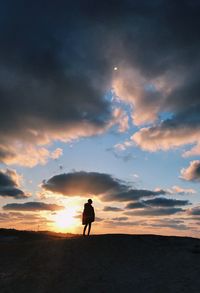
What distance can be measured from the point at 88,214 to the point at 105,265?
243 inches

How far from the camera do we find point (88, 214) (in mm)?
32688

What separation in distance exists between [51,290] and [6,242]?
13993mm

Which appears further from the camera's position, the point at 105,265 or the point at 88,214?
the point at 88,214

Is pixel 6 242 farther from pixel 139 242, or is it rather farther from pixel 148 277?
pixel 148 277

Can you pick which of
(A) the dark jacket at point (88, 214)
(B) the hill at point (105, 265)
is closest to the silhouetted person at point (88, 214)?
(A) the dark jacket at point (88, 214)

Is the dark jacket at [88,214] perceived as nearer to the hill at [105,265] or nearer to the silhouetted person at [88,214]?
the silhouetted person at [88,214]

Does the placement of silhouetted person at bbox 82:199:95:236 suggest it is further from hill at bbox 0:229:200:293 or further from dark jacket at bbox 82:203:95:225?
hill at bbox 0:229:200:293

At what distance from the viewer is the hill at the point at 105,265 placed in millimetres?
24094

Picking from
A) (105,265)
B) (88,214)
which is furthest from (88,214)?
(105,265)

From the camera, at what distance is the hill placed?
24.1 meters

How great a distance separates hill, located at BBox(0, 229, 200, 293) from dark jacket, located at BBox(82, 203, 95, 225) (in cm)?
125

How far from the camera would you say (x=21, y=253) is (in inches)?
1286

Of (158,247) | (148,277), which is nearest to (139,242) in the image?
(158,247)

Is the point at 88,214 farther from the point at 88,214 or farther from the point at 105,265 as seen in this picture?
the point at 105,265
